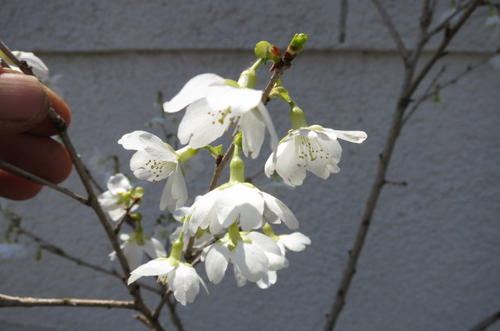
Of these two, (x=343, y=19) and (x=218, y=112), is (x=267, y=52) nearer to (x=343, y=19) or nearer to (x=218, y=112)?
(x=218, y=112)

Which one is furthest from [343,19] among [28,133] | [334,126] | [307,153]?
[28,133]

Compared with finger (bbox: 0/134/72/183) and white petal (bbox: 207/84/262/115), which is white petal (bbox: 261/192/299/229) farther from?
finger (bbox: 0/134/72/183)

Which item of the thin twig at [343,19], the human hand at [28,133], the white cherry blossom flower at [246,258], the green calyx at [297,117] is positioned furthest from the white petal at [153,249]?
the thin twig at [343,19]

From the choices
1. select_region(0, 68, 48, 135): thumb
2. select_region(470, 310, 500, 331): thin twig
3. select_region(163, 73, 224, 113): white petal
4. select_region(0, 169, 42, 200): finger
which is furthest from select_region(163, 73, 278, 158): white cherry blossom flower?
select_region(470, 310, 500, 331): thin twig

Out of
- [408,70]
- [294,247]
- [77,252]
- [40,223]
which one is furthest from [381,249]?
[40,223]

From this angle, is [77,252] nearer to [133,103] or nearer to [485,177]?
[133,103]
